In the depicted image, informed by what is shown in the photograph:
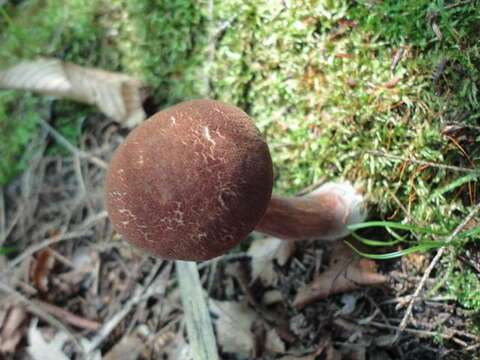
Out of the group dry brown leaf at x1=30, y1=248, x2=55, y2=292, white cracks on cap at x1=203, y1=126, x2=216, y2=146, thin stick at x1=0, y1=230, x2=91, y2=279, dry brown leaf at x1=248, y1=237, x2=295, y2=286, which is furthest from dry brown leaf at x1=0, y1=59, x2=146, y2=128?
white cracks on cap at x1=203, y1=126, x2=216, y2=146

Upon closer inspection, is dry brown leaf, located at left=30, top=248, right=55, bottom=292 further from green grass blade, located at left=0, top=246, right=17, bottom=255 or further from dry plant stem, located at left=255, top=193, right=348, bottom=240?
dry plant stem, located at left=255, top=193, right=348, bottom=240

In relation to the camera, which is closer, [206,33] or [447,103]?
[447,103]

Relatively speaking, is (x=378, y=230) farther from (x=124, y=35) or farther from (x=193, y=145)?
(x=124, y=35)

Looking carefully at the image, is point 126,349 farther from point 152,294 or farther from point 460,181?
point 460,181

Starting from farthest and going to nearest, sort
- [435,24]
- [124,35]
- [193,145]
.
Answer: [124,35], [435,24], [193,145]

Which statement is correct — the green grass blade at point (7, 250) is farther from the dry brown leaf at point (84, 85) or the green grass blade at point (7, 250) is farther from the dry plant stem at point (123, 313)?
the dry brown leaf at point (84, 85)

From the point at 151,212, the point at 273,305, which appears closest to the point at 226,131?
the point at 151,212

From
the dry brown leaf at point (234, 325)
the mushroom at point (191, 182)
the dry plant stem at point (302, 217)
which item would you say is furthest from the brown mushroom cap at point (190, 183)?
the dry brown leaf at point (234, 325)
